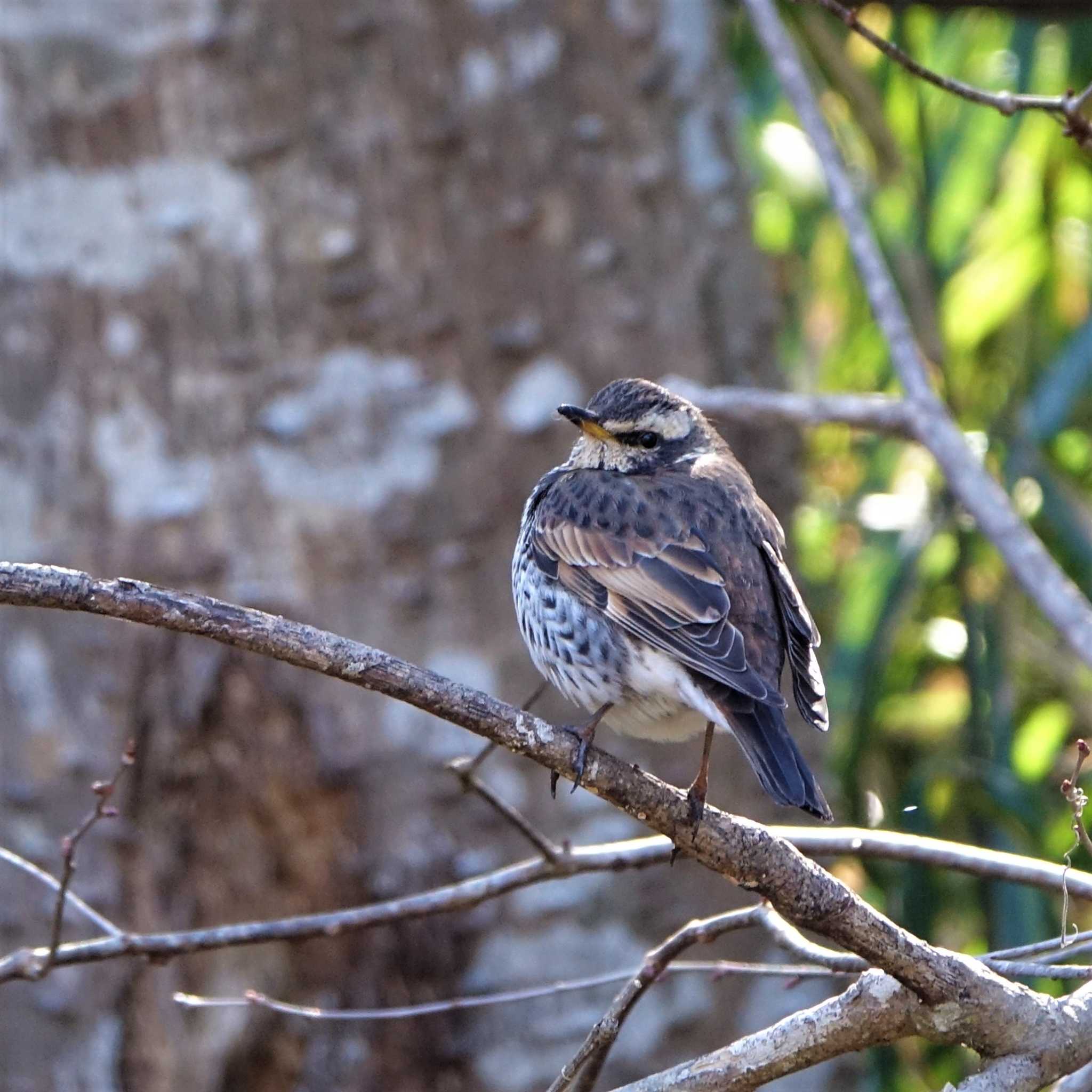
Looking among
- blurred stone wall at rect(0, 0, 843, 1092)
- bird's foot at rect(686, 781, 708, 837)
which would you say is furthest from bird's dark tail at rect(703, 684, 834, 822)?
blurred stone wall at rect(0, 0, 843, 1092)

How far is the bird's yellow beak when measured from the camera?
3.77 m

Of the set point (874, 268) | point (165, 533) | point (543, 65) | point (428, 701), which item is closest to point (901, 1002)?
point (428, 701)

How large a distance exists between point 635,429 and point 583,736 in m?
1.34

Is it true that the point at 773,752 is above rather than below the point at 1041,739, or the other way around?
below

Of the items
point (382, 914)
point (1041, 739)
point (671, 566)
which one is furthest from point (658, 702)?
point (1041, 739)

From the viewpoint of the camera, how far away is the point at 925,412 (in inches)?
148

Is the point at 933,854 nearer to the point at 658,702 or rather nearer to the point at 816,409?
the point at 658,702

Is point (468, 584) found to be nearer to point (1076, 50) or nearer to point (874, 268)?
point (874, 268)

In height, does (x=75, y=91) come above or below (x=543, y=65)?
above

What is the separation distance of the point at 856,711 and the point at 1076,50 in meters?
2.48

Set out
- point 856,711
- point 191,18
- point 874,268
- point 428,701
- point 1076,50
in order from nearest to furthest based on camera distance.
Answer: point 428,701, point 874,268, point 191,18, point 856,711, point 1076,50

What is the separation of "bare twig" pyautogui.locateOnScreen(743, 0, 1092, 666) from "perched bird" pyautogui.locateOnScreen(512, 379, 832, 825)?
0.45 meters

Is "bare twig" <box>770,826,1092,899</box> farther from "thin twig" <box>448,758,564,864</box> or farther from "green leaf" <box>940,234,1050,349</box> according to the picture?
"green leaf" <box>940,234,1050,349</box>

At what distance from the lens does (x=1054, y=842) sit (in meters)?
4.93
